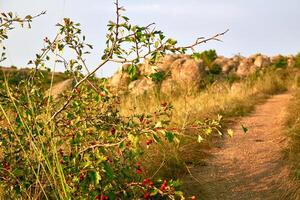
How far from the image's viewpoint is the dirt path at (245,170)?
437 centimetres

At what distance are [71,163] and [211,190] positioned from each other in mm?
1814

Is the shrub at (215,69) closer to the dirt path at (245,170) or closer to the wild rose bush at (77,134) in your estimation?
the dirt path at (245,170)

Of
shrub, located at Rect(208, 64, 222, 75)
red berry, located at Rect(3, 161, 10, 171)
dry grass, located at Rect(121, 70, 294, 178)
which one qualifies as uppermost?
red berry, located at Rect(3, 161, 10, 171)

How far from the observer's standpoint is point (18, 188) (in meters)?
3.20

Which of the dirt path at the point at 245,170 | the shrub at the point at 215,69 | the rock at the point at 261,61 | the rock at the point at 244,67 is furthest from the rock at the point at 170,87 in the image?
the rock at the point at 261,61

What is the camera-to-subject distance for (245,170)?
5055 millimetres

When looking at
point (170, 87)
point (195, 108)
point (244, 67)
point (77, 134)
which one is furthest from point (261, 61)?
point (77, 134)

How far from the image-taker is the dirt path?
4.37 m

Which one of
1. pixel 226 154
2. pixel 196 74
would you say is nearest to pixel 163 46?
pixel 226 154

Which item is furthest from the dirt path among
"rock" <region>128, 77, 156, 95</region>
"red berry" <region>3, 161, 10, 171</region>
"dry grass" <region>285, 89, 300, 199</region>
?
"rock" <region>128, 77, 156, 95</region>

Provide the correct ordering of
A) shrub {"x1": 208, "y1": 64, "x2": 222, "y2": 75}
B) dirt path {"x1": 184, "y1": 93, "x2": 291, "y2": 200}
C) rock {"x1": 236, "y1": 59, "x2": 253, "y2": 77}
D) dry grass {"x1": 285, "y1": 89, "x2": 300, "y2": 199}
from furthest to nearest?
shrub {"x1": 208, "y1": 64, "x2": 222, "y2": 75}
rock {"x1": 236, "y1": 59, "x2": 253, "y2": 77}
dirt path {"x1": 184, "y1": 93, "x2": 291, "y2": 200}
dry grass {"x1": 285, "y1": 89, "x2": 300, "y2": 199}

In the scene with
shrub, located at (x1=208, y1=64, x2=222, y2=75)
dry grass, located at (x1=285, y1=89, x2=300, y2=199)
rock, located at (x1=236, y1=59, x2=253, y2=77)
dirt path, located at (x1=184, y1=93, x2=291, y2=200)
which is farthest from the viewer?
shrub, located at (x1=208, y1=64, x2=222, y2=75)

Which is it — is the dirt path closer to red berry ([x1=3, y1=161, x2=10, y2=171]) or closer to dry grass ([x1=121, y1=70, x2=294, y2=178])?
dry grass ([x1=121, y1=70, x2=294, y2=178])

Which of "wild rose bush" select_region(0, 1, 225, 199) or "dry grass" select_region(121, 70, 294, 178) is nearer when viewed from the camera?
"wild rose bush" select_region(0, 1, 225, 199)
